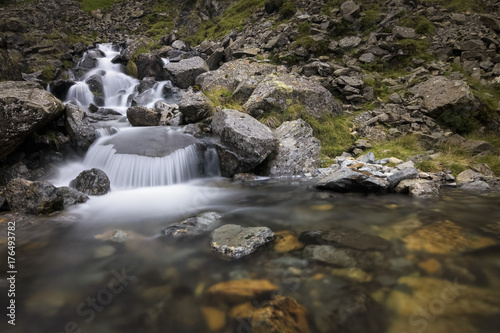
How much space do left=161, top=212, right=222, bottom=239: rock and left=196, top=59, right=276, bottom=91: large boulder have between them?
6.99m

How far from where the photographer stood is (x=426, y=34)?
12758 millimetres

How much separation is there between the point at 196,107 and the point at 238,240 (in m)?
6.32

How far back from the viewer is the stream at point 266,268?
2.09 meters

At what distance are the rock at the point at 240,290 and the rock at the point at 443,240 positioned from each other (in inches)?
70.6

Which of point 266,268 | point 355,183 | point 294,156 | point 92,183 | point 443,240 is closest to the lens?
point 266,268

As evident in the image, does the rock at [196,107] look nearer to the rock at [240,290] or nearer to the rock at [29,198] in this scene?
the rock at [29,198]

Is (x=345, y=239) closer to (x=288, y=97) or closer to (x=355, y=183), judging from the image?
(x=355, y=183)

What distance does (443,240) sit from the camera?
308 centimetres

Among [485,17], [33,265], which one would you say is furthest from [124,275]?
[485,17]

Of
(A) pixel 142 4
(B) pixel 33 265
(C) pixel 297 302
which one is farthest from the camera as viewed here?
(A) pixel 142 4

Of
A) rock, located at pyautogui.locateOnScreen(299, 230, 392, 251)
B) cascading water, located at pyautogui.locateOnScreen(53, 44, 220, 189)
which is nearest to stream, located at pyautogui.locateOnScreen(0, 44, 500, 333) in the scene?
rock, located at pyautogui.locateOnScreen(299, 230, 392, 251)

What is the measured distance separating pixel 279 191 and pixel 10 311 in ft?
15.0

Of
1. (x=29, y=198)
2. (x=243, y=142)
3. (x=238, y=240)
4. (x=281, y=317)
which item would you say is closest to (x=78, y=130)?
(x=29, y=198)

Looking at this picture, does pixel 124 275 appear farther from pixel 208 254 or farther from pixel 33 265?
pixel 33 265
